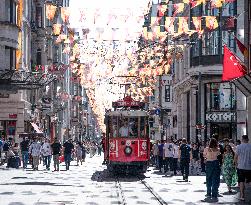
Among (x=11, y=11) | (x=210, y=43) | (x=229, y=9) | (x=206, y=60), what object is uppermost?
(x=229, y=9)

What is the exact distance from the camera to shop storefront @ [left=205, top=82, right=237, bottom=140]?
5409cm

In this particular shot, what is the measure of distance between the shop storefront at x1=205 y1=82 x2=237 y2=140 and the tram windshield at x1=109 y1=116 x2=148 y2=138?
2350 cm

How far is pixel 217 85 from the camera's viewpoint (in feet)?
180

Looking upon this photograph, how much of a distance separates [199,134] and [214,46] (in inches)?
262

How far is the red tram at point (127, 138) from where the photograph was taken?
102 ft

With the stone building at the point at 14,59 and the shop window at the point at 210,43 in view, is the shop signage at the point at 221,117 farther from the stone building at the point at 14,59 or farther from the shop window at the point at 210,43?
the stone building at the point at 14,59

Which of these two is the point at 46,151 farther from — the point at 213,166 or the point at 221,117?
the point at 221,117

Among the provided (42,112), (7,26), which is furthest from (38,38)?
(7,26)

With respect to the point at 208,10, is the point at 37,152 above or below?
below

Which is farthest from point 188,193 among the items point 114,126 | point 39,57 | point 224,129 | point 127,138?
point 39,57

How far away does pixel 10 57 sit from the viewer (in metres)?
47.6

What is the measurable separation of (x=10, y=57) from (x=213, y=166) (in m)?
29.6

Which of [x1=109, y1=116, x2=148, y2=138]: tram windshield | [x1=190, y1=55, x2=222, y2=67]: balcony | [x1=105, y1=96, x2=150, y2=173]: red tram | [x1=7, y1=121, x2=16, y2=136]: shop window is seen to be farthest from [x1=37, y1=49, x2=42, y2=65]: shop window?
[x1=109, y1=116, x2=148, y2=138]: tram windshield

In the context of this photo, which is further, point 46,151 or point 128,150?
point 46,151
